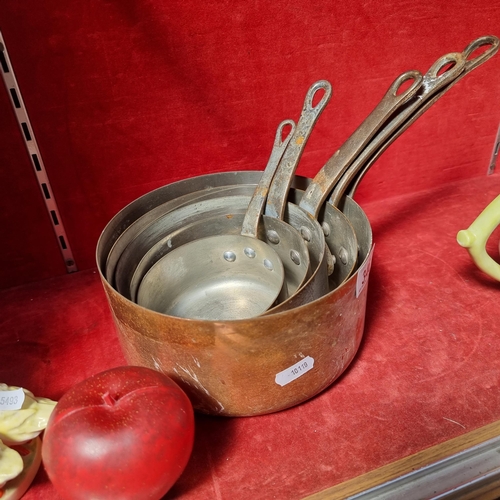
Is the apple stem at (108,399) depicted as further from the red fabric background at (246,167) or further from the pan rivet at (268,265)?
the pan rivet at (268,265)

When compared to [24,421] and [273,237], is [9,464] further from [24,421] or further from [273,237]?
[273,237]

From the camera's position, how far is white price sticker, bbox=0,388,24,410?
56cm

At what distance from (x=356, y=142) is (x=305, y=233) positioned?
0.47 ft

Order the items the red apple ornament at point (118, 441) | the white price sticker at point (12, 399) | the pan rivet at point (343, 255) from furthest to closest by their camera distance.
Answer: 1. the pan rivet at point (343, 255)
2. the white price sticker at point (12, 399)
3. the red apple ornament at point (118, 441)

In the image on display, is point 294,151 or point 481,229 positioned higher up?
point 294,151

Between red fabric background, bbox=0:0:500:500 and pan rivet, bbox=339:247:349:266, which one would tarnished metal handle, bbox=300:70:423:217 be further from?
red fabric background, bbox=0:0:500:500

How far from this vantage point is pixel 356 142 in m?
0.64

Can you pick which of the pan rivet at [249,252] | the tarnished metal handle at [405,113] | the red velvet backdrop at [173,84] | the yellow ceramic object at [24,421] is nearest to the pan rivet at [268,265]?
the pan rivet at [249,252]

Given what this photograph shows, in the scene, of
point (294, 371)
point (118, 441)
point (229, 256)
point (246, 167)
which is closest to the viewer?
point (118, 441)

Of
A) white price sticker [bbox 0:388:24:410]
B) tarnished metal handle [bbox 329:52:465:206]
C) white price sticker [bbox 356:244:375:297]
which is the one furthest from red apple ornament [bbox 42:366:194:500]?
tarnished metal handle [bbox 329:52:465:206]

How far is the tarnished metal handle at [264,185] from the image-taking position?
683 millimetres

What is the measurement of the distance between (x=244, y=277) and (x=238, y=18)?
40cm

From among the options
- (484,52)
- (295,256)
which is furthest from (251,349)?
(484,52)

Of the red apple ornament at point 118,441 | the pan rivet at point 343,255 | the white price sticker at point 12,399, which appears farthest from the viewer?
the pan rivet at point 343,255
